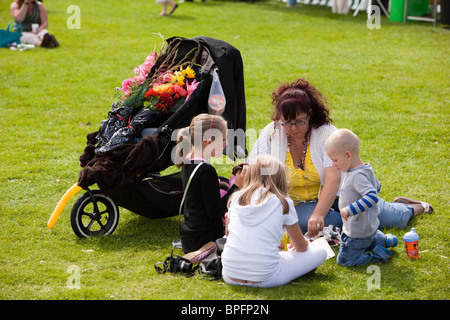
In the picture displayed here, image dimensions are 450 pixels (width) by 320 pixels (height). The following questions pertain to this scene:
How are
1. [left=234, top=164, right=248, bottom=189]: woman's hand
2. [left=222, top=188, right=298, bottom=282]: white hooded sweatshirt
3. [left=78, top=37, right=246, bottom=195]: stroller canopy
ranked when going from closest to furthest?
[left=222, top=188, right=298, bottom=282]: white hooded sweatshirt < [left=234, top=164, right=248, bottom=189]: woman's hand < [left=78, top=37, right=246, bottom=195]: stroller canopy

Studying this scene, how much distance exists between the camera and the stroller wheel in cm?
451

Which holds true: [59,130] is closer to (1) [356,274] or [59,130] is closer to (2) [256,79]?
(2) [256,79]

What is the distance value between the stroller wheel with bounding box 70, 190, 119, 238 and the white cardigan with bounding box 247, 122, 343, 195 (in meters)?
1.17

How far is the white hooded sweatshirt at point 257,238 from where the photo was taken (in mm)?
3541

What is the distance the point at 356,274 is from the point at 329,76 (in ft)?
19.9

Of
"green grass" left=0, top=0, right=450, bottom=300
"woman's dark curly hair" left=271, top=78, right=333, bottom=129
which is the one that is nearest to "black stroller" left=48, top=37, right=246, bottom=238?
"green grass" left=0, top=0, right=450, bottom=300

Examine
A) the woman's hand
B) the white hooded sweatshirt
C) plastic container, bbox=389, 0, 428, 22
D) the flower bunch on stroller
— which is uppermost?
plastic container, bbox=389, 0, 428, 22

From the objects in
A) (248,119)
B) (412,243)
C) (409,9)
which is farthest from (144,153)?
(409,9)

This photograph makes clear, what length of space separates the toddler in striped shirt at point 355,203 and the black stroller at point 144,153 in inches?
51.7

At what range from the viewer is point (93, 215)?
179 inches

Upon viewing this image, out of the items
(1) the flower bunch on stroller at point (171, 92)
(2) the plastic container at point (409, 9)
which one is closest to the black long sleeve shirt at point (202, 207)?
(1) the flower bunch on stroller at point (171, 92)

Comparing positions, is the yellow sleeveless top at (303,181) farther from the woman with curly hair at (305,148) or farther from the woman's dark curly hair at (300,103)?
the woman's dark curly hair at (300,103)

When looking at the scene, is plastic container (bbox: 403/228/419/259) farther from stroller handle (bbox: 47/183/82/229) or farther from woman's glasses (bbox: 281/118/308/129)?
stroller handle (bbox: 47/183/82/229)

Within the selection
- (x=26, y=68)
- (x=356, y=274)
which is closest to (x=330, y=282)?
(x=356, y=274)
